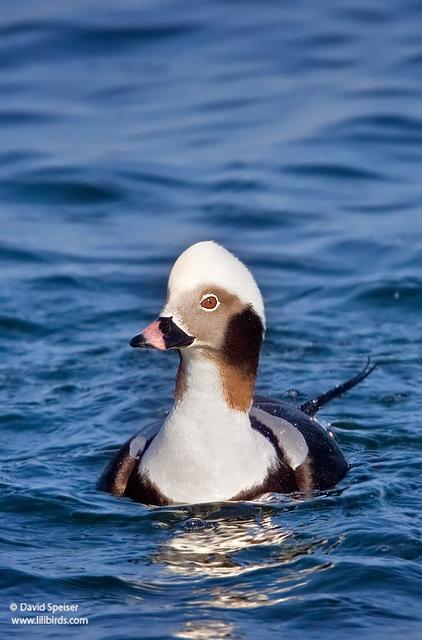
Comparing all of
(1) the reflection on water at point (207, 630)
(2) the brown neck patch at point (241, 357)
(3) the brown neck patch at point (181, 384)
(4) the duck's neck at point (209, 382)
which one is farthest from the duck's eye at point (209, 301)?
(1) the reflection on water at point (207, 630)

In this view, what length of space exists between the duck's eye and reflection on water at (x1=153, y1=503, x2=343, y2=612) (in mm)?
1112

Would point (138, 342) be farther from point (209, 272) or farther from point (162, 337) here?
point (209, 272)

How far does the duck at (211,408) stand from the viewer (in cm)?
772

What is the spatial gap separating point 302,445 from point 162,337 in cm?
132

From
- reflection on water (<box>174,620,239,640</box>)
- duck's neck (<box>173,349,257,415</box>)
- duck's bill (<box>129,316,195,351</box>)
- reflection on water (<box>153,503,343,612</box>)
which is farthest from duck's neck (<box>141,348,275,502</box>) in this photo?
reflection on water (<box>174,620,239,640</box>)

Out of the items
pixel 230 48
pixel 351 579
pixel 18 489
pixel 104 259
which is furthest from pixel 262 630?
pixel 230 48

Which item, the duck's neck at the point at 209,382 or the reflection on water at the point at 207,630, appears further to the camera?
the duck's neck at the point at 209,382

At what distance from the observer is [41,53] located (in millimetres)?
21125

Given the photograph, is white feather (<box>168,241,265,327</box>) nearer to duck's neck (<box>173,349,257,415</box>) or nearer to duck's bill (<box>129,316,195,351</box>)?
duck's bill (<box>129,316,195,351</box>)

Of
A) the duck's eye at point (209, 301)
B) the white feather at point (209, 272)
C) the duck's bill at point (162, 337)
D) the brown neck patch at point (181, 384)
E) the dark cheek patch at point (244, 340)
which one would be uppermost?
the white feather at point (209, 272)

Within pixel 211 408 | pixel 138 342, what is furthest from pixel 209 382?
pixel 138 342

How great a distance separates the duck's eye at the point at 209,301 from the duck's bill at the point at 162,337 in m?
0.18

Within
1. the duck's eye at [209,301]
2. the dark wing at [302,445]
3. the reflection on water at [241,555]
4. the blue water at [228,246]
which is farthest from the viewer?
the dark wing at [302,445]

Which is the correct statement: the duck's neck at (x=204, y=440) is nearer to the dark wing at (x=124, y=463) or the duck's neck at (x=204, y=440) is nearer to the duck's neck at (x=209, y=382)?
the duck's neck at (x=209, y=382)
